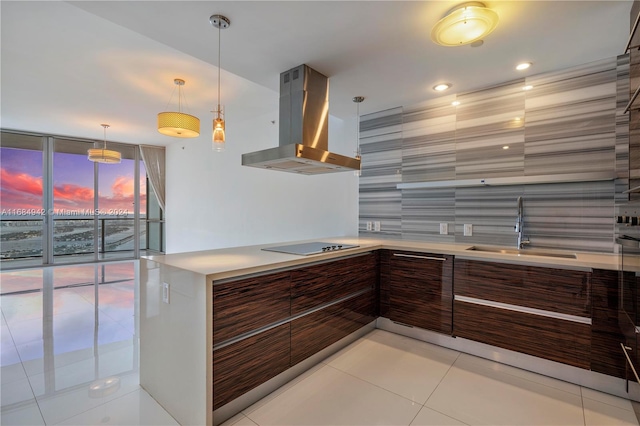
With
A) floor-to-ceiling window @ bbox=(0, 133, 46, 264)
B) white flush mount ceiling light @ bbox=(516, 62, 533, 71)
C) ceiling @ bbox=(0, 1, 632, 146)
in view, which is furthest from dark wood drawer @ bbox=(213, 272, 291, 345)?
floor-to-ceiling window @ bbox=(0, 133, 46, 264)

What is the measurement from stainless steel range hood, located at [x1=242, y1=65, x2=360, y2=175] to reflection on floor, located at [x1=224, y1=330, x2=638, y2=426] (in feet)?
A: 5.41

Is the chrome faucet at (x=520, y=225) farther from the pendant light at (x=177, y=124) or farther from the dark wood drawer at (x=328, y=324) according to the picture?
the pendant light at (x=177, y=124)

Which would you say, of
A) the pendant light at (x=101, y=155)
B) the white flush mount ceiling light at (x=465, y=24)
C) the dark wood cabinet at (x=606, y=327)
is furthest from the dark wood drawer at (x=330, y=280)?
the pendant light at (x=101, y=155)

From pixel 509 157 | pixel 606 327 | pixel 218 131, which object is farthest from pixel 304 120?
pixel 606 327

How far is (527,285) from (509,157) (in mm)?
1220

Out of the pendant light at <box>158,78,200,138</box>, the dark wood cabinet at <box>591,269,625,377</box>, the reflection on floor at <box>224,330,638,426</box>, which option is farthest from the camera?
the pendant light at <box>158,78,200,138</box>

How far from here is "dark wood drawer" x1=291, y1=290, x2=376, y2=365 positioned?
2.02 meters

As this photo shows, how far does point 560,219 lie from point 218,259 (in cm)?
275

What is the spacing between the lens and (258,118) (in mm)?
4664

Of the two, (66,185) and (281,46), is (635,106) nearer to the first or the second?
(281,46)

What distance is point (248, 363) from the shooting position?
1687mm

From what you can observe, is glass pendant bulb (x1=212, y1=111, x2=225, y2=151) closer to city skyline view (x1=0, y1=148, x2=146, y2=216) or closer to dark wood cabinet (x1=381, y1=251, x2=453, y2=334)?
dark wood cabinet (x1=381, y1=251, x2=453, y2=334)

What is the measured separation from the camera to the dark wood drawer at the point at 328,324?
202cm

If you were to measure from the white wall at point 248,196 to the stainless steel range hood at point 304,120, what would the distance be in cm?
124
